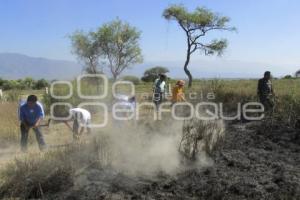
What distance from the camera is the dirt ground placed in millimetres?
7609

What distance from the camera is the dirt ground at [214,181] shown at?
761 cm

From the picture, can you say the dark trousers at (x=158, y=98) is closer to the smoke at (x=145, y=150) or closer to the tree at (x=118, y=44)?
the smoke at (x=145, y=150)

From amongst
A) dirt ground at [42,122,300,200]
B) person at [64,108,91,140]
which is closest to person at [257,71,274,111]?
dirt ground at [42,122,300,200]

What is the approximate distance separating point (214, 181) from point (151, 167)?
1.37m

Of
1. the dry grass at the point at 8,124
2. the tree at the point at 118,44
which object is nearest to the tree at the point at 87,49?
the tree at the point at 118,44

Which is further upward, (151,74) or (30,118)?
(151,74)

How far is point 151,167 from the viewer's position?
29.8 ft

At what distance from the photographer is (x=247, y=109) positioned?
1619 centimetres

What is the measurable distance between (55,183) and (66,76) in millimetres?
14152

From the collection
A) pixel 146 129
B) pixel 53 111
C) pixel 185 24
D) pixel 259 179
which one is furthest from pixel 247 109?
pixel 185 24

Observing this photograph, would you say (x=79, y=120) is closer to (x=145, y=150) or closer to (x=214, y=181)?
(x=145, y=150)

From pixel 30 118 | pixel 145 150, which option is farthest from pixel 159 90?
pixel 145 150

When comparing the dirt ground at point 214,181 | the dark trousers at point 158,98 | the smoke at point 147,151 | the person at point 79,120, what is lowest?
the dirt ground at point 214,181

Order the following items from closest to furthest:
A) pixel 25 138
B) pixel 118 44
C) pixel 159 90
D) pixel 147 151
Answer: pixel 147 151, pixel 25 138, pixel 159 90, pixel 118 44
